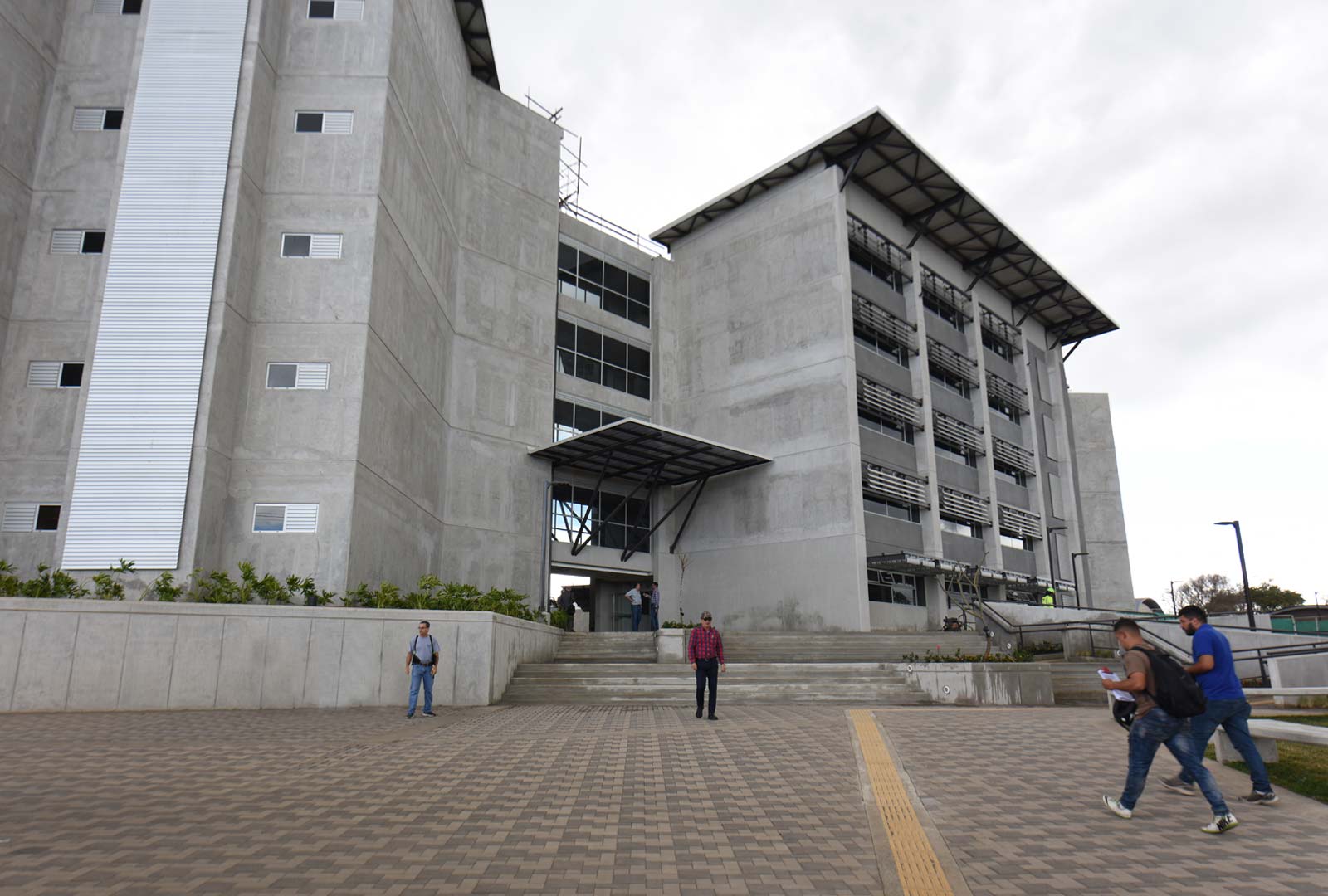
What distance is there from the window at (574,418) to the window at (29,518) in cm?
1593

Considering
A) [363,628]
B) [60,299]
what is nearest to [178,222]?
[60,299]

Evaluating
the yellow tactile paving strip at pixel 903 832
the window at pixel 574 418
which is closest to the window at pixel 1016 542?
the window at pixel 574 418

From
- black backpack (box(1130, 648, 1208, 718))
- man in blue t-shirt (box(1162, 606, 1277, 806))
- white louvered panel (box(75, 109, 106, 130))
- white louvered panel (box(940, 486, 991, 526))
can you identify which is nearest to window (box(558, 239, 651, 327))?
white louvered panel (box(940, 486, 991, 526))

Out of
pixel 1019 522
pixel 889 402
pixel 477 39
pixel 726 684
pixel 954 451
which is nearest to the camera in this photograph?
pixel 726 684

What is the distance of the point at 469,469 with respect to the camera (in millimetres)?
28609

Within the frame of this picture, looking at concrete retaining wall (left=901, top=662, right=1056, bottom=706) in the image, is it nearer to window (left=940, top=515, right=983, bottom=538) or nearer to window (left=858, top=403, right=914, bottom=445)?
window (left=858, top=403, right=914, bottom=445)

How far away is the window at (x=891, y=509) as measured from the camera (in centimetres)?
3219

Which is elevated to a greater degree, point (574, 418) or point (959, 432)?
point (959, 432)

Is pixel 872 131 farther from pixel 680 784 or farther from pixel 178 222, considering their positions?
pixel 680 784

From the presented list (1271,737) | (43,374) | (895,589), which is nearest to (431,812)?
(1271,737)

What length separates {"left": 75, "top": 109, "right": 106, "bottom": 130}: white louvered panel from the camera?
22.0 metres

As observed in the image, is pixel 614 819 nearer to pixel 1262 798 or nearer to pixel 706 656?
pixel 1262 798

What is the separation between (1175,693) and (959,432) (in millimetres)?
33598

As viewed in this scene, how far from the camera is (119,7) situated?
22906 millimetres
